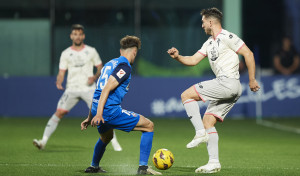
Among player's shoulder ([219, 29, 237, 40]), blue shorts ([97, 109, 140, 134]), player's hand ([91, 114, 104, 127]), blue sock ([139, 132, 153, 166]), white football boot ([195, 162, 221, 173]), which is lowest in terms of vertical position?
white football boot ([195, 162, 221, 173])

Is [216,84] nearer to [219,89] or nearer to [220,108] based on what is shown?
[219,89]

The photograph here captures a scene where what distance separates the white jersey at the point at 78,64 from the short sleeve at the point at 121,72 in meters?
4.23

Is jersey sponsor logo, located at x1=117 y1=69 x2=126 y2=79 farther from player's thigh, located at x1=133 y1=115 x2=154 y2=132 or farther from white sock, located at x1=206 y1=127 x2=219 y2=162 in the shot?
white sock, located at x1=206 y1=127 x2=219 y2=162

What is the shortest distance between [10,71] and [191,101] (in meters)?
13.2

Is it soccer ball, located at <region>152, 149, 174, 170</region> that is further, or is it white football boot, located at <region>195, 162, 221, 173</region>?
white football boot, located at <region>195, 162, 221, 173</region>

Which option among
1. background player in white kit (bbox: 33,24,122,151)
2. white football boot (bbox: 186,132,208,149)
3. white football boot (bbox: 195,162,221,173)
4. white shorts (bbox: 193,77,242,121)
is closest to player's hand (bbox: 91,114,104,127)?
white football boot (bbox: 186,132,208,149)

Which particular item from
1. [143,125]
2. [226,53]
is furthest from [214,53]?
[143,125]

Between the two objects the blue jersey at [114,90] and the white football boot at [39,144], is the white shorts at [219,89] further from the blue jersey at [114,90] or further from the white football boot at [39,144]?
the white football boot at [39,144]

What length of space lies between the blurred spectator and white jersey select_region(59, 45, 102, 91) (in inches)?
379

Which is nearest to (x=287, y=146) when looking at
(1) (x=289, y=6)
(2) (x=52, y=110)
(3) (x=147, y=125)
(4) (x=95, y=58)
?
(4) (x=95, y=58)

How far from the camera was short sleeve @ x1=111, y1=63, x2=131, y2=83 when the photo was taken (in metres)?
8.39

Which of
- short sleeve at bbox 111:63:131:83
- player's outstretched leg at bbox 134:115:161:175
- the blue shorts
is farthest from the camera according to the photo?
player's outstretched leg at bbox 134:115:161:175

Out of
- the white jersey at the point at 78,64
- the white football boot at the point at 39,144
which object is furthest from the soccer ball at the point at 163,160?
the white jersey at the point at 78,64

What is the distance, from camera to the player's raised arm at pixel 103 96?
8227 millimetres
